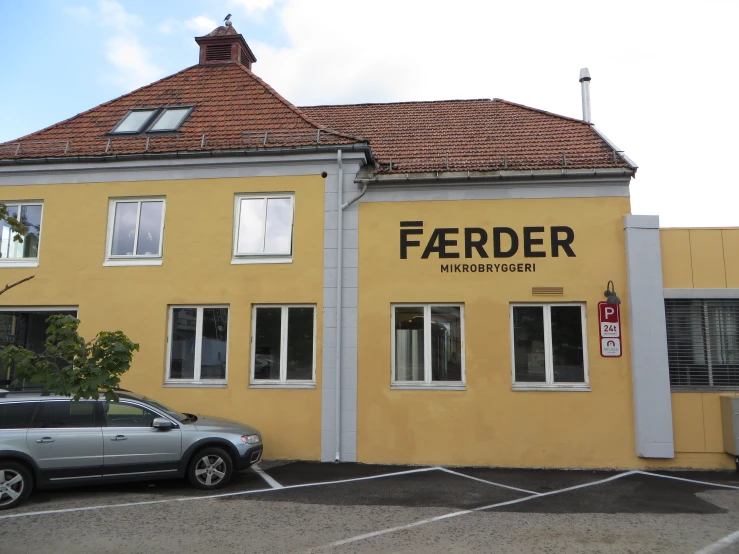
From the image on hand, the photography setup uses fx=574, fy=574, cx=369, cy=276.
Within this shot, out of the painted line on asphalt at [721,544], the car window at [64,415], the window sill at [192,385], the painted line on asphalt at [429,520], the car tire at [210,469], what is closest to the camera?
the painted line on asphalt at [721,544]

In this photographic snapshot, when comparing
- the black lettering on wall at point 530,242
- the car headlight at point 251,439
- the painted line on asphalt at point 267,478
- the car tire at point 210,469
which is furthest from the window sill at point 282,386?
the black lettering on wall at point 530,242

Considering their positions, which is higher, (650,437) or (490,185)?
(490,185)

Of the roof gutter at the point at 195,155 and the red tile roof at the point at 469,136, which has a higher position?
the red tile roof at the point at 469,136

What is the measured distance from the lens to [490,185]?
10852 mm

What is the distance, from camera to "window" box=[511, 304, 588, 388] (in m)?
10.3

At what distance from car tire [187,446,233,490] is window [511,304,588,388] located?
16.9 feet

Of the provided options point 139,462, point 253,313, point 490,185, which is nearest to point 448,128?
→ point 490,185

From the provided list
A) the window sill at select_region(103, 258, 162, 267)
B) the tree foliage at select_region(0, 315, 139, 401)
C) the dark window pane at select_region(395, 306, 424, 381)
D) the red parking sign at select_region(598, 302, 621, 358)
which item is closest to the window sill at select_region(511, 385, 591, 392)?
the red parking sign at select_region(598, 302, 621, 358)

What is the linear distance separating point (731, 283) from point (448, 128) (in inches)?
257

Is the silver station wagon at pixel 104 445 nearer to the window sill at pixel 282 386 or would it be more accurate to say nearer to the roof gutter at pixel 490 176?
the window sill at pixel 282 386

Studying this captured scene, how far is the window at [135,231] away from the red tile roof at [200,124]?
105 cm

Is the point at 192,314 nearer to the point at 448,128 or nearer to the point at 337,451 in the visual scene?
the point at 337,451

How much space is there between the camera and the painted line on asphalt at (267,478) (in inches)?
332

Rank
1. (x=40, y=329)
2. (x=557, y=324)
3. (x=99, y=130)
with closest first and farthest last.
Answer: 1. (x=557, y=324)
2. (x=40, y=329)
3. (x=99, y=130)
